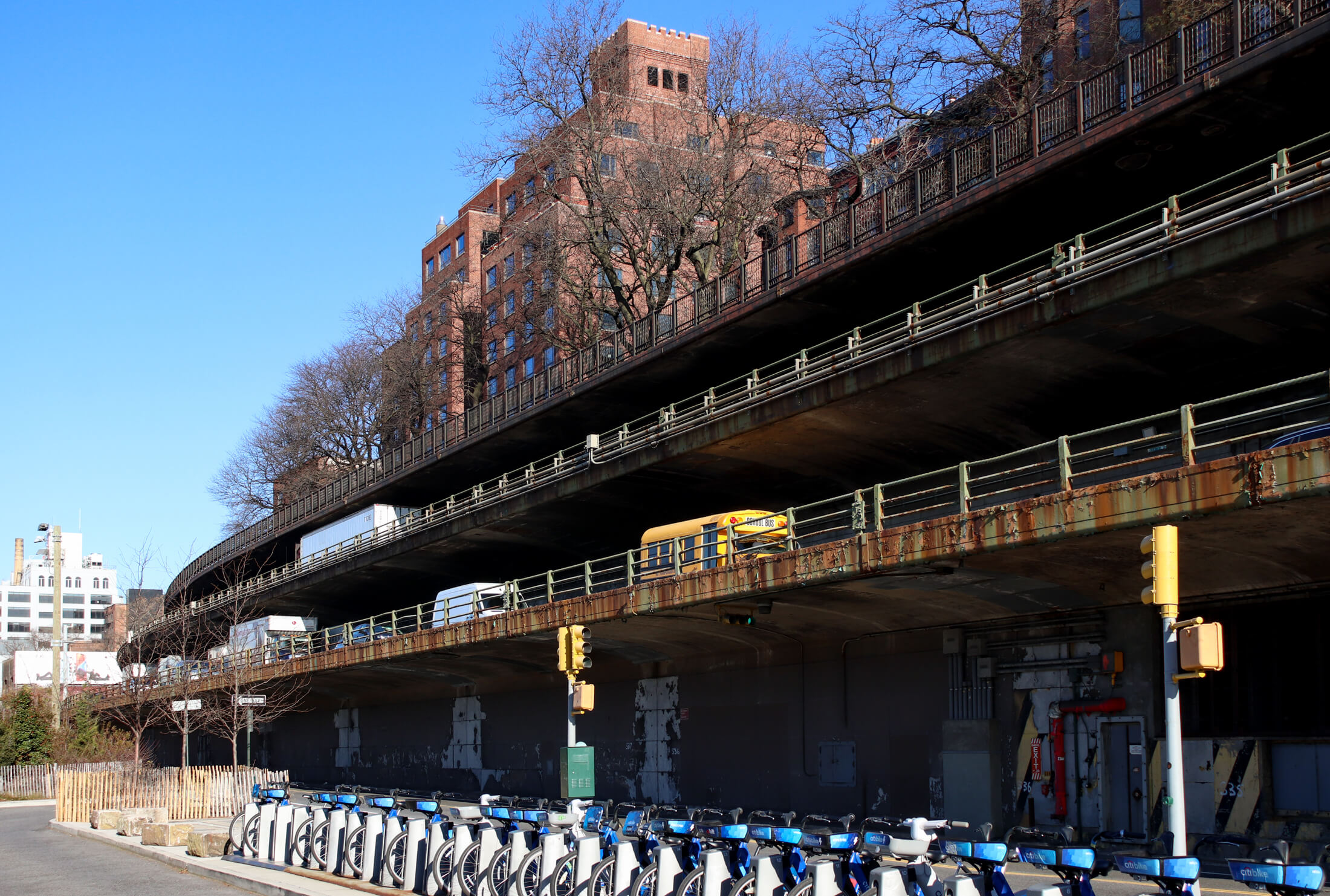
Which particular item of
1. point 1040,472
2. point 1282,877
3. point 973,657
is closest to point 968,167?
point 1040,472

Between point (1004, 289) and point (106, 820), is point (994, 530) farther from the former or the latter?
point (106, 820)

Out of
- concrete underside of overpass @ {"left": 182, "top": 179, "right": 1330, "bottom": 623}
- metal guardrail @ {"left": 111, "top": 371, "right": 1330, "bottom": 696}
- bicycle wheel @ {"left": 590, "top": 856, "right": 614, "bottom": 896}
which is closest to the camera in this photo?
bicycle wheel @ {"left": 590, "top": 856, "right": 614, "bottom": 896}

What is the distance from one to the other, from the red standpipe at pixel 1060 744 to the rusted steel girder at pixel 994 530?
13.9 ft

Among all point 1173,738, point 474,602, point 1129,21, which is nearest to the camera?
point 1173,738

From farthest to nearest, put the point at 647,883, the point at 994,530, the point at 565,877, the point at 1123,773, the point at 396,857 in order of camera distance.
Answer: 1. the point at 1123,773
2. the point at 994,530
3. the point at 396,857
4. the point at 565,877
5. the point at 647,883

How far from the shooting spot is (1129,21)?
40.8 m

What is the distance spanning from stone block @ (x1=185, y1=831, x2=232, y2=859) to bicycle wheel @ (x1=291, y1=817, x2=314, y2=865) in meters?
2.82

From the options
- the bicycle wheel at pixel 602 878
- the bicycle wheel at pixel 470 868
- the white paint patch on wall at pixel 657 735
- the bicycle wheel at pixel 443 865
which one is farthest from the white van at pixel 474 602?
the bicycle wheel at pixel 602 878

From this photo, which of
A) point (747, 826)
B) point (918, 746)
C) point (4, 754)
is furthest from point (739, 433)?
point (4, 754)

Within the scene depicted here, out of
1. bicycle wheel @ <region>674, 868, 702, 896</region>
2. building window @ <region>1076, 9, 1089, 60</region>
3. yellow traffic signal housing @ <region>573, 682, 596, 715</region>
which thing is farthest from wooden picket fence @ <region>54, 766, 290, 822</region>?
building window @ <region>1076, 9, 1089, 60</region>

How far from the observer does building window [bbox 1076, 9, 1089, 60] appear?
41.5m

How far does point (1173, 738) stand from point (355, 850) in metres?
11.0

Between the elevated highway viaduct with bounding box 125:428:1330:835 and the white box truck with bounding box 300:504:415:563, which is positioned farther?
the white box truck with bounding box 300:504:415:563

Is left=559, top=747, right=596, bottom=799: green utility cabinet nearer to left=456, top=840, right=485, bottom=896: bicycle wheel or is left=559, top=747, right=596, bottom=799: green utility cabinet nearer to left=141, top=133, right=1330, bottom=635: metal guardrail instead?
left=456, top=840, right=485, bottom=896: bicycle wheel
